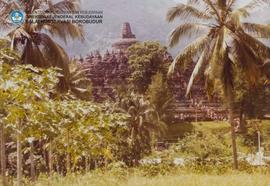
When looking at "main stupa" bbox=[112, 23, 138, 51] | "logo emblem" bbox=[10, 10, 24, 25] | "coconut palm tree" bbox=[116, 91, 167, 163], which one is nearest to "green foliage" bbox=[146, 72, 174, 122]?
"coconut palm tree" bbox=[116, 91, 167, 163]

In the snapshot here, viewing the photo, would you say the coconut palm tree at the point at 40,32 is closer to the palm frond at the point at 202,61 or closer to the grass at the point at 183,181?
the grass at the point at 183,181

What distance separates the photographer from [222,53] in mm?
16312

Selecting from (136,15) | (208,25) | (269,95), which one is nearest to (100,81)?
(269,95)

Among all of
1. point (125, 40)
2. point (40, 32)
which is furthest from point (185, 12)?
point (125, 40)

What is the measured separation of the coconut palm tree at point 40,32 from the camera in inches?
579

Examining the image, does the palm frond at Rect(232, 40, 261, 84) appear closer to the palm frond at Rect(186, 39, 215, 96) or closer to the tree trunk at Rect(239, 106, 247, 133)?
the palm frond at Rect(186, 39, 215, 96)

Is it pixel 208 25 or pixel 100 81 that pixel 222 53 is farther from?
pixel 100 81

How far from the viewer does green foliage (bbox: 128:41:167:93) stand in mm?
45438

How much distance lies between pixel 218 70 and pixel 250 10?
2.17 m

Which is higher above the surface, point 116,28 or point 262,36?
point 116,28

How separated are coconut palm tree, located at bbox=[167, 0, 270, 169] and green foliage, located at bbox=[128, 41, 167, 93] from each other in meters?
27.7

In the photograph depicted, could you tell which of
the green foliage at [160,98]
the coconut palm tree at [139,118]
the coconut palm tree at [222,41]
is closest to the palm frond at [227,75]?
the coconut palm tree at [222,41]

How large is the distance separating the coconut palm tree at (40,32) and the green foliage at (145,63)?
29434mm

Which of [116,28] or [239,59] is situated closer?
[239,59]
